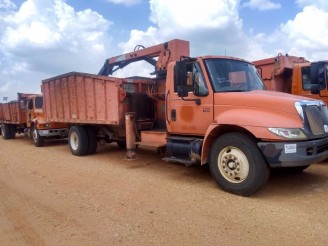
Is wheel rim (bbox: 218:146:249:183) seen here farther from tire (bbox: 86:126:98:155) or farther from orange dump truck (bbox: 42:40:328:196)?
tire (bbox: 86:126:98:155)

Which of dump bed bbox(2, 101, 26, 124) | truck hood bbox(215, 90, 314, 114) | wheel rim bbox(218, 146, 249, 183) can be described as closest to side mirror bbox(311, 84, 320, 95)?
truck hood bbox(215, 90, 314, 114)

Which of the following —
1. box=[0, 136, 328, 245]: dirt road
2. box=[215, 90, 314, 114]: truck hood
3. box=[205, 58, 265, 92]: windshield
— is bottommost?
box=[0, 136, 328, 245]: dirt road

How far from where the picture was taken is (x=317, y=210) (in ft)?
16.1

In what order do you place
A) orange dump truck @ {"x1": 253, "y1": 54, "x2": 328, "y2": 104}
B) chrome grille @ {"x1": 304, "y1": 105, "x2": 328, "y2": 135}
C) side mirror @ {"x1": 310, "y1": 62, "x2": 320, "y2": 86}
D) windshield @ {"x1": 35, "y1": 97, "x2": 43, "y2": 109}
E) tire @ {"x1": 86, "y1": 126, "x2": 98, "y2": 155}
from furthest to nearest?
windshield @ {"x1": 35, "y1": 97, "x2": 43, "y2": 109} → tire @ {"x1": 86, "y1": 126, "x2": 98, "y2": 155} → orange dump truck @ {"x1": 253, "y1": 54, "x2": 328, "y2": 104} → side mirror @ {"x1": 310, "y1": 62, "x2": 320, "y2": 86} → chrome grille @ {"x1": 304, "y1": 105, "x2": 328, "y2": 135}

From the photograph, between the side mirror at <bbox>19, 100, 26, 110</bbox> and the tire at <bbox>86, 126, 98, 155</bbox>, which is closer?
the tire at <bbox>86, 126, 98, 155</bbox>

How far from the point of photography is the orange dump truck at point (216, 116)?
5387 mm

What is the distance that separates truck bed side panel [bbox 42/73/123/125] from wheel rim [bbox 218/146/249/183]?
374 cm

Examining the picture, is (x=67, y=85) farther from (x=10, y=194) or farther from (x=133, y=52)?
(x=10, y=194)

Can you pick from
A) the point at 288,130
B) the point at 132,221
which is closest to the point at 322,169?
the point at 288,130

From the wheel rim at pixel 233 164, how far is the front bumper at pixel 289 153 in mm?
409

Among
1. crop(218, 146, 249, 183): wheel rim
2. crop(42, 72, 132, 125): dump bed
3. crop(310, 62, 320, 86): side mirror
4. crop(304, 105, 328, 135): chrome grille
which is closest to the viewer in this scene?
crop(304, 105, 328, 135): chrome grille

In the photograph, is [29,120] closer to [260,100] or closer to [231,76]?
[231,76]

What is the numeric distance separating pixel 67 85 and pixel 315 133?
25.9 feet

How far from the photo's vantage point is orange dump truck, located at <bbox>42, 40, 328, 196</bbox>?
5.39 meters
